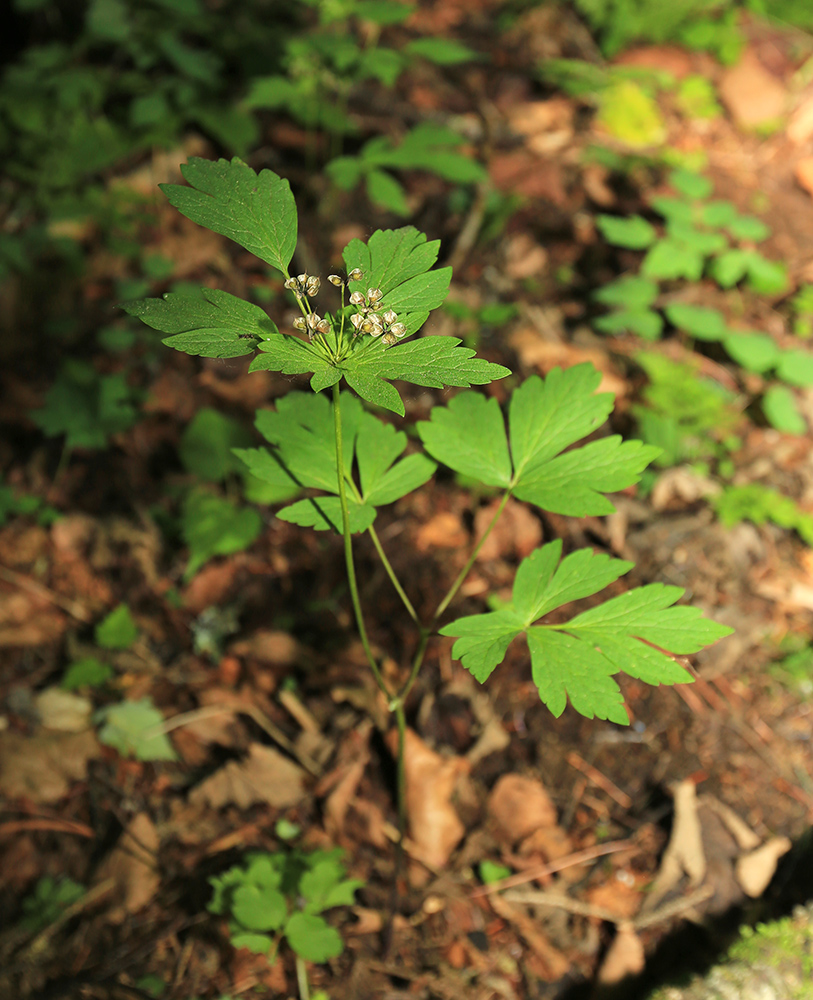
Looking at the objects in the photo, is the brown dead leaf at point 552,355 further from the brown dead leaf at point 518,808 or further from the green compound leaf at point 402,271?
the green compound leaf at point 402,271

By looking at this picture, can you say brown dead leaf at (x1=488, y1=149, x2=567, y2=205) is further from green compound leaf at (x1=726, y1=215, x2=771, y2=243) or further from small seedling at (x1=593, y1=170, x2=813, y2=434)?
green compound leaf at (x1=726, y1=215, x2=771, y2=243)

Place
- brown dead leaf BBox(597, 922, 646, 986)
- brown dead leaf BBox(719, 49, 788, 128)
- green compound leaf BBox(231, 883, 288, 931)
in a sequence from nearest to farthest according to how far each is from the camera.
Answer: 1. green compound leaf BBox(231, 883, 288, 931)
2. brown dead leaf BBox(597, 922, 646, 986)
3. brown dead leaf BBox(719, 49, 788, 128)

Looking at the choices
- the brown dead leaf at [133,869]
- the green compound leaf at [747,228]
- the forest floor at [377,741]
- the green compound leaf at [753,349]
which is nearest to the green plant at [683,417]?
the forest floor at [377,741]

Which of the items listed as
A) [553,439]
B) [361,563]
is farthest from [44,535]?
[553,439]

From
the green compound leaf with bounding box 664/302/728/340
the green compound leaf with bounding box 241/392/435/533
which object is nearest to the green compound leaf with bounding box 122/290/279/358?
the green compound leaf with bounding box 241/392/435/533

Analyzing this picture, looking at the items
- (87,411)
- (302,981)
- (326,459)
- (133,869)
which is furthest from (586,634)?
(87,411)

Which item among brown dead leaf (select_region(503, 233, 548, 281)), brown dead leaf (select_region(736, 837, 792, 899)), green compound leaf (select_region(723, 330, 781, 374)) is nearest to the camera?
brown dead leaf (select_region(736, 837, 792, 899))

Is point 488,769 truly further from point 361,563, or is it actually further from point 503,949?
point 361,563
